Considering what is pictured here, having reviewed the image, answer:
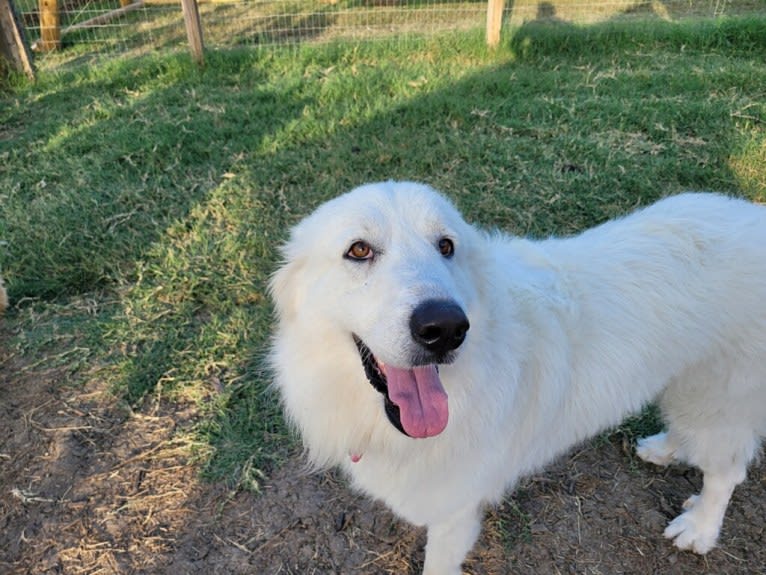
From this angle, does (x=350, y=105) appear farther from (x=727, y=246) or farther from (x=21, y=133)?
(x=727, y=246)

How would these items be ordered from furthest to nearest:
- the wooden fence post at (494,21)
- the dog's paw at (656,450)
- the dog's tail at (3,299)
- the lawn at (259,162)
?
the wooden fence post at (494,21) < the dog's tail at (3,299) < the lawn at (259,162) < the dog's paw at (656,450)

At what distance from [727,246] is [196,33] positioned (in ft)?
20.7

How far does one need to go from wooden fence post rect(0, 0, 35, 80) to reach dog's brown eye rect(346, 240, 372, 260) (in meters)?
6.58

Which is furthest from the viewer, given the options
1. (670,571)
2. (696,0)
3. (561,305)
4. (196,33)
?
(696,0)

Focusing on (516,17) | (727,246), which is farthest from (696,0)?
(727,246)

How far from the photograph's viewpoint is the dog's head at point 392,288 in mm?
1590

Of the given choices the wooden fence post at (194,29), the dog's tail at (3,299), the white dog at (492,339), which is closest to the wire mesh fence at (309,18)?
the wooden fence post at (194,29)

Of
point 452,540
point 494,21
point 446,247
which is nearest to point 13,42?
point 494,21

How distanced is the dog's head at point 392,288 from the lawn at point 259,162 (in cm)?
127

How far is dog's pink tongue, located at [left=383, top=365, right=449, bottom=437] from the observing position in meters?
1.72

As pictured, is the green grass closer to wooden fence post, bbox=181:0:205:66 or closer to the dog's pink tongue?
wooden fence post, bbox=181:0:205:66

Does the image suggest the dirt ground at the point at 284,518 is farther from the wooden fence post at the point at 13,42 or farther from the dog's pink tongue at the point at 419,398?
the wooden fence post at the point at 13,42

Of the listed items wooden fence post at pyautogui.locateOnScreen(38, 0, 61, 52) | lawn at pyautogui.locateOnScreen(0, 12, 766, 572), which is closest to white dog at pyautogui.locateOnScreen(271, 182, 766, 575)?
lawn at pyautogui.locateOnScreen(0, 12, 766, 572)

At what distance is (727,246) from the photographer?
2049mm
